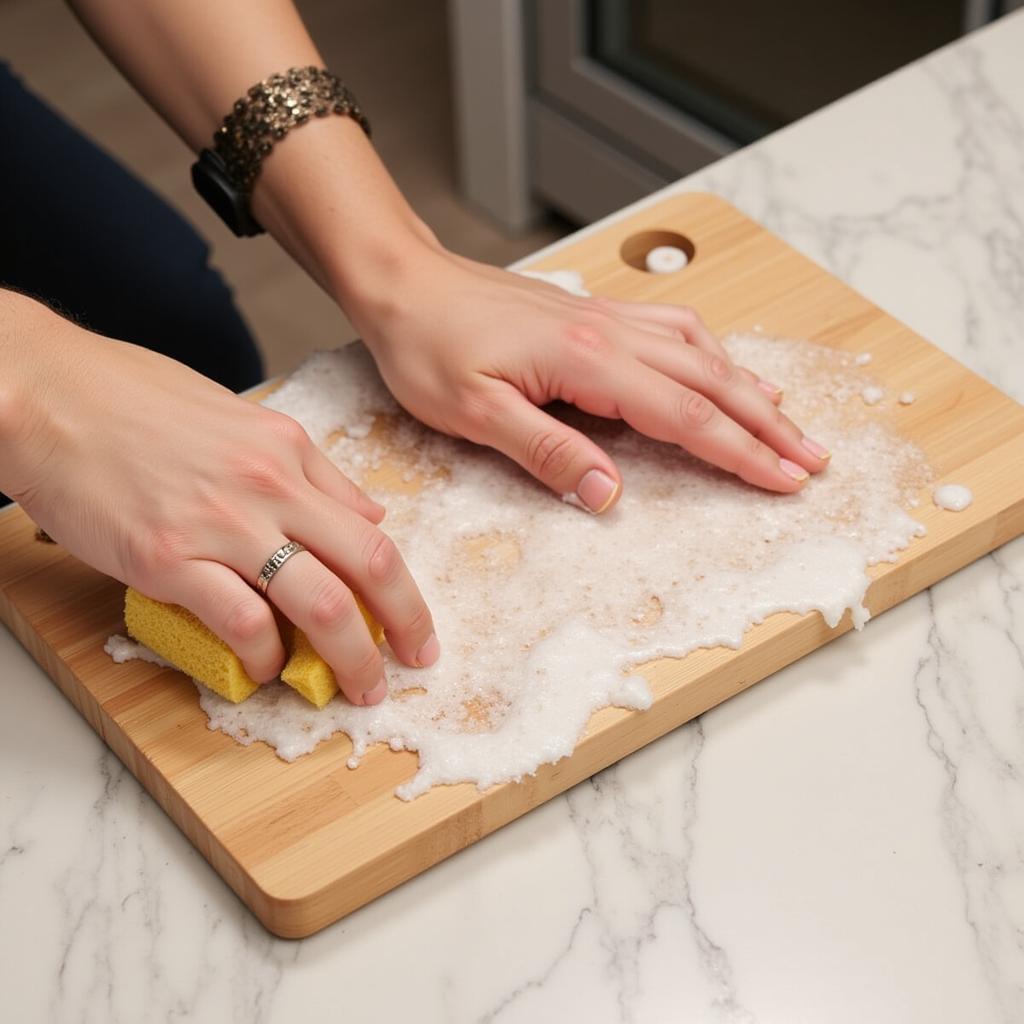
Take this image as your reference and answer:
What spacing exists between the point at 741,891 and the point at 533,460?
1.00 ft

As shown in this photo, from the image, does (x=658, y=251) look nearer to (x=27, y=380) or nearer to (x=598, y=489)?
(x=598, y=489)

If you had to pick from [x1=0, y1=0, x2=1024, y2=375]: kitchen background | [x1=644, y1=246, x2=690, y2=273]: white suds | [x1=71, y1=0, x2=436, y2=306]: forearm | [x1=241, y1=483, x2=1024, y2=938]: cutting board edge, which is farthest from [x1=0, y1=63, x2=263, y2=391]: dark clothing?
[x1=0, y1=0, x2=1024, y2=375]: kitchen background

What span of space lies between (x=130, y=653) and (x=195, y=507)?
0.34 ft

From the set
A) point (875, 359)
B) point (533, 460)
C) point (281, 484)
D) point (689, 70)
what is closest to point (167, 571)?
point (281, 484)

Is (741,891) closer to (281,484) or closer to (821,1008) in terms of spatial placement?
(821,1008)

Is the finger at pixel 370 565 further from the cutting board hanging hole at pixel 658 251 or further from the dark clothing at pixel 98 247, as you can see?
the dark clothing at pixel 98 247

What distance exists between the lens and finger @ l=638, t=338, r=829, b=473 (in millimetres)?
909

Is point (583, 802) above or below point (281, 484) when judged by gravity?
below

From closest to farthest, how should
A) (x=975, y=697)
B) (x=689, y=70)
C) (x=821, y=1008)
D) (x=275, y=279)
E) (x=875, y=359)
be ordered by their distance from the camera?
1. (x=821, y=1008)
2. (x=975, y=697)
3. (x=875, y=359)
4. (x=689, y=70)
5. (x=275, y=279)

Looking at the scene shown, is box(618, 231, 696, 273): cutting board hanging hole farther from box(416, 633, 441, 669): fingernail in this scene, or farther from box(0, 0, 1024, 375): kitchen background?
box(0, 0, 1024, 375): kitchen background

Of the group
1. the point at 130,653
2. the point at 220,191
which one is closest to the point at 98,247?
the point at 220,191

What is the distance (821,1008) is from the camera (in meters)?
0.69

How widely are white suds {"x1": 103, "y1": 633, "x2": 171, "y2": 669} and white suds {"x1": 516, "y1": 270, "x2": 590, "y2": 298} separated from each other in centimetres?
41

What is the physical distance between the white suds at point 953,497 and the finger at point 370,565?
1.09ft
